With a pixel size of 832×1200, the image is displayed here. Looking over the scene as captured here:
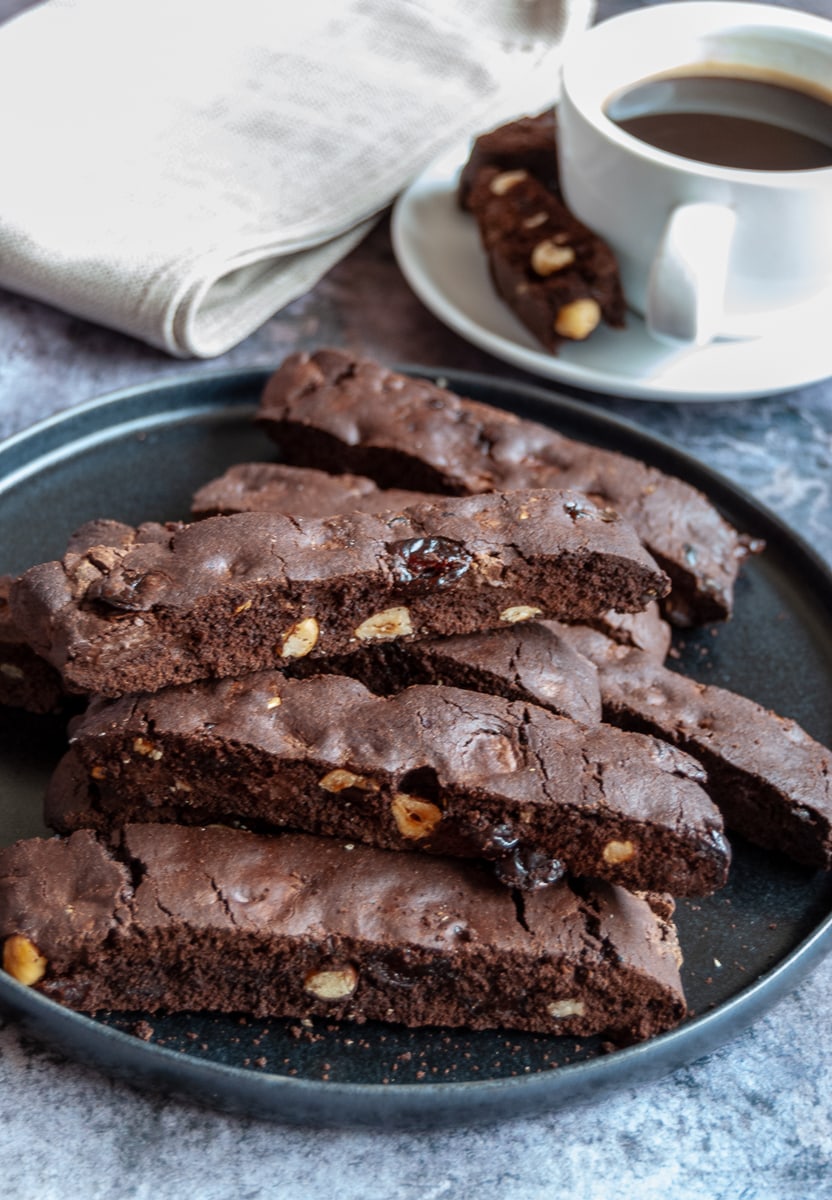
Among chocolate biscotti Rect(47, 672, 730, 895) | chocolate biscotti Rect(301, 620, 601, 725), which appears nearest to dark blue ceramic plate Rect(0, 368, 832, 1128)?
chocolate biscotti Rect(47, 672, 730, 895)

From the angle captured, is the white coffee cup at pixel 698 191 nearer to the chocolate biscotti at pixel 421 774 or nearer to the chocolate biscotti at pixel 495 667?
the chocolate biscotti at pixel 495 667

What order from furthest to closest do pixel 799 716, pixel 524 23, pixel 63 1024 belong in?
pixel 524 23, pixel 799 716, pixel 63 1024

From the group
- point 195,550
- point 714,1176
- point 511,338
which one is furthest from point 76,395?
point 714,1176

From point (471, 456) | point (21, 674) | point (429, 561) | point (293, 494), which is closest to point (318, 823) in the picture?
point (429, 561)

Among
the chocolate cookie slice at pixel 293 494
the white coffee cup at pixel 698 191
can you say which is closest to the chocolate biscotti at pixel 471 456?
the chocolate cookie slice at pixel 293 494

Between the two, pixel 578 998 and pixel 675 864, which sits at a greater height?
pixel 675 864

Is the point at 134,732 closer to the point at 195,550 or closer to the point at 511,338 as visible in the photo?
the point at 195,550
